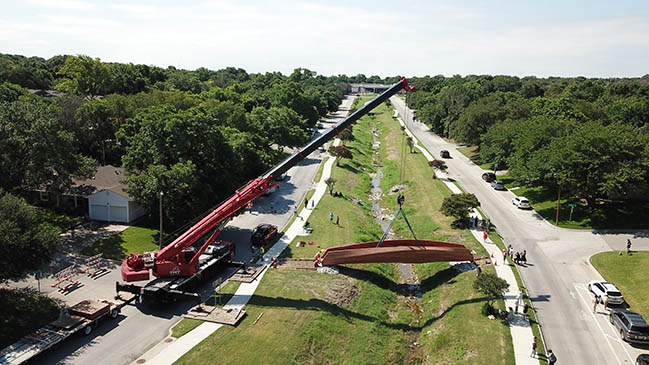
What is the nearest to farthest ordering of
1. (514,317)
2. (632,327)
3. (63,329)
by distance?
1. (63,329)
2. (632,327)
3. (514,317)

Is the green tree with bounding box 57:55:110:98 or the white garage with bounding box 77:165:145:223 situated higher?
the green tree with bounding box 57:55:110:98

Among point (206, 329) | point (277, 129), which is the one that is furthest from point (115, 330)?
point (277, 129)

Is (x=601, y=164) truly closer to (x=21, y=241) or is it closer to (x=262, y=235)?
(x=262, y=235)

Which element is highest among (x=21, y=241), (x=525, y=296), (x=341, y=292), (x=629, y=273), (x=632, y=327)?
(x=21, y=241)

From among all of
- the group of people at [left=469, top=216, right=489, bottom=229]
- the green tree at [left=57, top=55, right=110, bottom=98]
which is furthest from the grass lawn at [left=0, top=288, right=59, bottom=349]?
the green tree at [left=57, top=55, right=110, bottom=98]

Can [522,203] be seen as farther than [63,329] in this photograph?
Yes

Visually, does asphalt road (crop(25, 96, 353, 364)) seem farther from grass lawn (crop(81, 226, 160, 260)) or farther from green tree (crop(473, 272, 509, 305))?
green tree (crop(473, 272, 509, 305))

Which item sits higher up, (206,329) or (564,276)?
(564,276)
